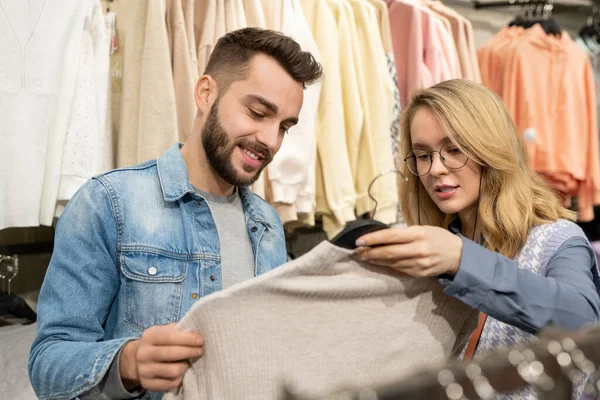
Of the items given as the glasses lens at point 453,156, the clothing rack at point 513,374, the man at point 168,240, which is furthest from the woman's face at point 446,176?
the clothing rack at point 513,374

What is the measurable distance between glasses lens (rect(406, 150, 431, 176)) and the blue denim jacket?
1.39 feet

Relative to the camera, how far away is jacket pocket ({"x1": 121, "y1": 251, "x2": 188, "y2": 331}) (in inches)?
44.1

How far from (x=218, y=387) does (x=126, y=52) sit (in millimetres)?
1169

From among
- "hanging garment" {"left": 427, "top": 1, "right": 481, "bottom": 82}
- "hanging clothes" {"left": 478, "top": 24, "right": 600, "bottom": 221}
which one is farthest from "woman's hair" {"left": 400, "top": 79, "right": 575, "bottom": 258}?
"hanging clothes" {"left": 478, "top": 24, "right": 600, "bottom": 221}

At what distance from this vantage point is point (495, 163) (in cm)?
126

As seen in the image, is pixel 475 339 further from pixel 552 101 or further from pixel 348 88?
pixel 552 101

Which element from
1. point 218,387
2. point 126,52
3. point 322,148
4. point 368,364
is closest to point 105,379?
point 218,387

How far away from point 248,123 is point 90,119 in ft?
1.98

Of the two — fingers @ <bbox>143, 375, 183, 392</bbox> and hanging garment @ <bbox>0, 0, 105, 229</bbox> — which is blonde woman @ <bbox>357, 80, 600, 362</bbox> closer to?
fingers @ <bbox>143, 375, 183, 392</bbox>

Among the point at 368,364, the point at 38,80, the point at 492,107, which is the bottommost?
the point at 368,364

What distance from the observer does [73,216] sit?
109cm

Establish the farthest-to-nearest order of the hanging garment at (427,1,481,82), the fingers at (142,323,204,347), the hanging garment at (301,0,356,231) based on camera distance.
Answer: the hanging garment at (427,1,481,82) → the hanging garment at (301,0,356,231) → the fingers at (142,323,204,347)

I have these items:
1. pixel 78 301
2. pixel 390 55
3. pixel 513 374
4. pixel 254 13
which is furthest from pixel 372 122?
pixel 513 374

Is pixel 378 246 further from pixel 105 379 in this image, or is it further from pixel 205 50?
pixel 205 50
